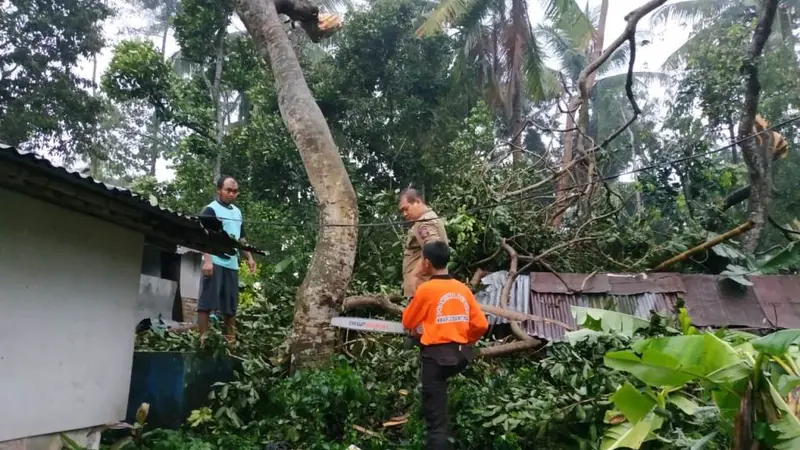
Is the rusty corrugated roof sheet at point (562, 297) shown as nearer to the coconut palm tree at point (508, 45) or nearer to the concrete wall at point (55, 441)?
the concrete wall at point (55, 441)

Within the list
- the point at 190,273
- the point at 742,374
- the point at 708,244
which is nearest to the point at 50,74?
the point at 190,273

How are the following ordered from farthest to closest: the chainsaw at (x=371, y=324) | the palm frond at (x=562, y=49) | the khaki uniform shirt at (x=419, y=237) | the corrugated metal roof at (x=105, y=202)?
1. the palm frond at (x=562, y=49)
2. the khaki uniform shirt at (x=419, y=237)
3. the chainsaw at (x=371, y=324)
4. the corrugated metal roof at (x=105, y=202)

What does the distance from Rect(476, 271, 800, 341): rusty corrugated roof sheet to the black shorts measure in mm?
2851

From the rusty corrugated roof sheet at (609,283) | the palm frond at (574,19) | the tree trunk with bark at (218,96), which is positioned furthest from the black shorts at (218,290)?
the palm frond at (574,19)

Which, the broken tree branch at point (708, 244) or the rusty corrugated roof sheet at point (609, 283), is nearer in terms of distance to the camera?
the rusty corrugated roof sheet at point (609, 283)

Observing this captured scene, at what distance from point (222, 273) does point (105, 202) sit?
6.36 feet

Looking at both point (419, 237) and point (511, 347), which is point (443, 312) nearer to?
point (419, 237)

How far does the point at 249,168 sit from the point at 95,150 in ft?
18.2

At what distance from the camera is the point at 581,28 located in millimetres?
16234

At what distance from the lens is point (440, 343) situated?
12.6 feet

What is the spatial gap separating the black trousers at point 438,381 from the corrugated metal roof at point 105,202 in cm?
193

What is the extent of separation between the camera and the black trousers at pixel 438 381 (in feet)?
12.5

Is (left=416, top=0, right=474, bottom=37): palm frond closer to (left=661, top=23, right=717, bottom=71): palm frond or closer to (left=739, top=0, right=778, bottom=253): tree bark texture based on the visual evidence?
(left=739, top=0, right=778, bottom=253): tree bark texture

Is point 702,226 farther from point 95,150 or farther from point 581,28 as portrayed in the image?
point 95,150
